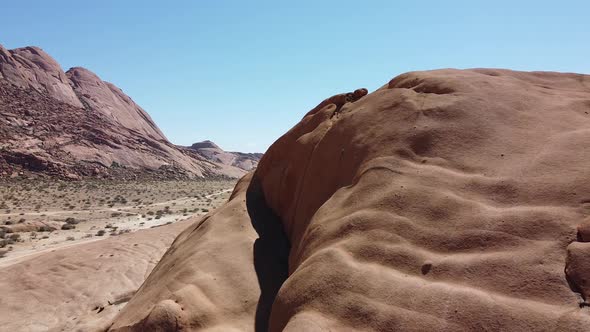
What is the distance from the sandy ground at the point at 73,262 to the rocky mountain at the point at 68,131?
24.6 meters

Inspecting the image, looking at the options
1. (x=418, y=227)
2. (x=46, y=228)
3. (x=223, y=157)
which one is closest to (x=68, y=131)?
(x=46, y=228)

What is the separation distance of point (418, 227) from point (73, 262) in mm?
12366

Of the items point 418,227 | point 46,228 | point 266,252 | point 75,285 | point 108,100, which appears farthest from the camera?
point 108,100

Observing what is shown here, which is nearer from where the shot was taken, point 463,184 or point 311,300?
point 311,300

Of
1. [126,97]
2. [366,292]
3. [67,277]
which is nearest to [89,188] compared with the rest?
[67,277]

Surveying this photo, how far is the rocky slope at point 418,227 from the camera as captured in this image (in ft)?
11.0

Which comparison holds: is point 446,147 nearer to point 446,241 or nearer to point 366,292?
point 446,241

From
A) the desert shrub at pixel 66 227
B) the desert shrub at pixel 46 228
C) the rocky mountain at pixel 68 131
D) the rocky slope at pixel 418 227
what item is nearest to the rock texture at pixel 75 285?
the rocky slope at pixel 418 227

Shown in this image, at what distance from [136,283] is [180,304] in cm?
738

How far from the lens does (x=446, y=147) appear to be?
5004 millimetres

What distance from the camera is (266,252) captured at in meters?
6.35

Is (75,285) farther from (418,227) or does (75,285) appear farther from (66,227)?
(66,227)

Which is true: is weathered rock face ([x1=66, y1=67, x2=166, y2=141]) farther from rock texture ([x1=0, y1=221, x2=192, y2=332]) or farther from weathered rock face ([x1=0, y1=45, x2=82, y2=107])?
rock texture ([x1=0, y1=221, x2=192, y2=332])

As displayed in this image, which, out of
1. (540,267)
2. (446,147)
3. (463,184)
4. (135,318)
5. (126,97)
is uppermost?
(126,97)
